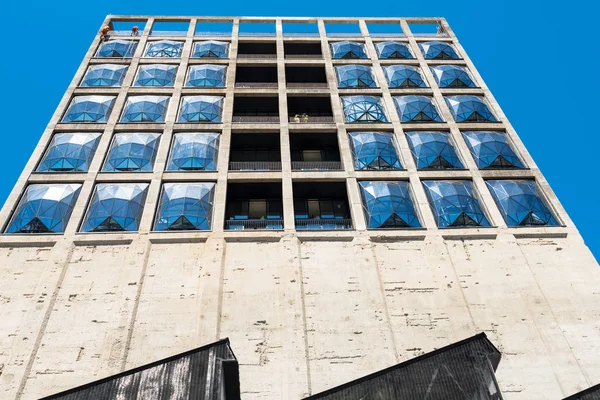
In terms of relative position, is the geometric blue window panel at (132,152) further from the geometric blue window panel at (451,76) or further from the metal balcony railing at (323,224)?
the geometric blue window panel at (451,76)

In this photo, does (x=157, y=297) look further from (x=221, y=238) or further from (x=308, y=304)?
(x=308, y=304)

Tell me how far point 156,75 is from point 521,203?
2567 centimetres

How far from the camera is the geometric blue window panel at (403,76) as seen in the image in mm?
35625

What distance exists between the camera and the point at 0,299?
21.1 meters

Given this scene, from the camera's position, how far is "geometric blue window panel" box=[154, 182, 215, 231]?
24812mm

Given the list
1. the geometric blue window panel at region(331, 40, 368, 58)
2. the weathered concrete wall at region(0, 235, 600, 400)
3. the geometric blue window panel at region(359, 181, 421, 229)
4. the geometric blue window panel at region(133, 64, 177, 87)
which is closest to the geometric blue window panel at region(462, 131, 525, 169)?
the geometric blue window panel at region(359, 181, 421, 229)

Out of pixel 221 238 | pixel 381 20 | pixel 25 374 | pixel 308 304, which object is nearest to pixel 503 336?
pixel 308 304

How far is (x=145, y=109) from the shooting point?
32156 millimetres

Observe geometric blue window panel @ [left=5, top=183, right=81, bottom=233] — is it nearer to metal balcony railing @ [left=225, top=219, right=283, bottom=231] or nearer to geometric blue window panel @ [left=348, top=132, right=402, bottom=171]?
metal balcony railing @ [left=225, top=219, right=283, bottom=231]

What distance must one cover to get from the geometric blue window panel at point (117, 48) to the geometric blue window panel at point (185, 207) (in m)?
16.4

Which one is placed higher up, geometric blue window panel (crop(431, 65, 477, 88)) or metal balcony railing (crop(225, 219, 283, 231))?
geometric blue window panel (crop(431, 65, 477, 88))

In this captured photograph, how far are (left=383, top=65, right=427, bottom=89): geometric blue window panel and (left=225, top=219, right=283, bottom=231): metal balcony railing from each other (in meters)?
15.3

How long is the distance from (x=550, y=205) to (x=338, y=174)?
11.5 m

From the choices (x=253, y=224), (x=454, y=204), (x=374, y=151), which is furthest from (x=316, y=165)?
(x=454, y=204)
